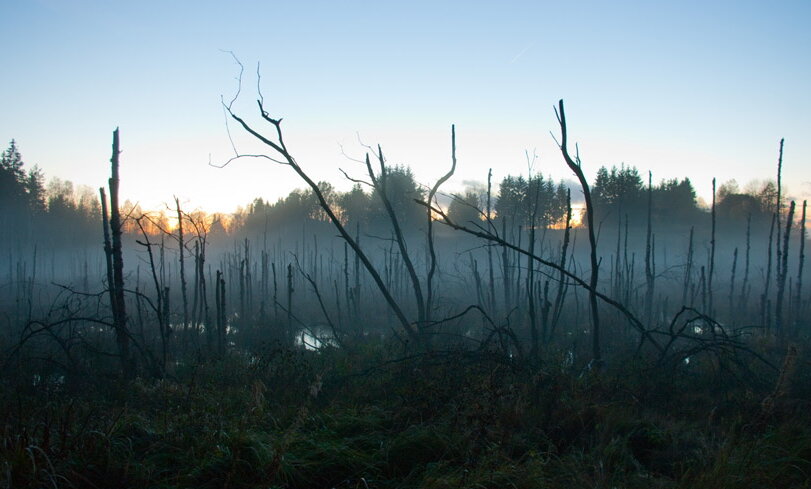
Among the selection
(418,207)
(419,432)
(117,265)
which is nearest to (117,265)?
(117,265)

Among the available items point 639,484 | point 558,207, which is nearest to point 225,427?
point 639,484

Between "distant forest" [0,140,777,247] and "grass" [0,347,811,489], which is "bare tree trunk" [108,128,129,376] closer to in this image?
"grass" [0,347,811,489]

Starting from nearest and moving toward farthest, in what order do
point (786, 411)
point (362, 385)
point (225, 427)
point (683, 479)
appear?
point (683, 479) < point (225, 427) < point (786, 411) < point (362, 385)

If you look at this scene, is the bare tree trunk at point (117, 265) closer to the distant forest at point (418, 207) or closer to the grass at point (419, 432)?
the grass at point (419, 432)

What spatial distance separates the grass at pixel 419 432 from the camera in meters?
3.71

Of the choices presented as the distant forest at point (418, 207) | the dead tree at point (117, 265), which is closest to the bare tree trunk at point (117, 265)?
the dead tree at point (117, 265)

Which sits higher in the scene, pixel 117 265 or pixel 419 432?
pixel 117 265

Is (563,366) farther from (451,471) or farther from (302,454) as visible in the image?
(302,454)

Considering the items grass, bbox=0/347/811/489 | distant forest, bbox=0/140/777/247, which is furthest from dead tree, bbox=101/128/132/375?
distant forest, bbox=0/140/777/247

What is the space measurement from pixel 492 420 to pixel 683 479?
1.59 meters

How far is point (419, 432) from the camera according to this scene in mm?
4574

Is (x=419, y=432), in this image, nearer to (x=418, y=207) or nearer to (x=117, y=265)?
(x=117, y=265)

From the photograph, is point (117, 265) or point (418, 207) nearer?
point (117, 265)

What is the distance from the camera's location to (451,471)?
3918mm
